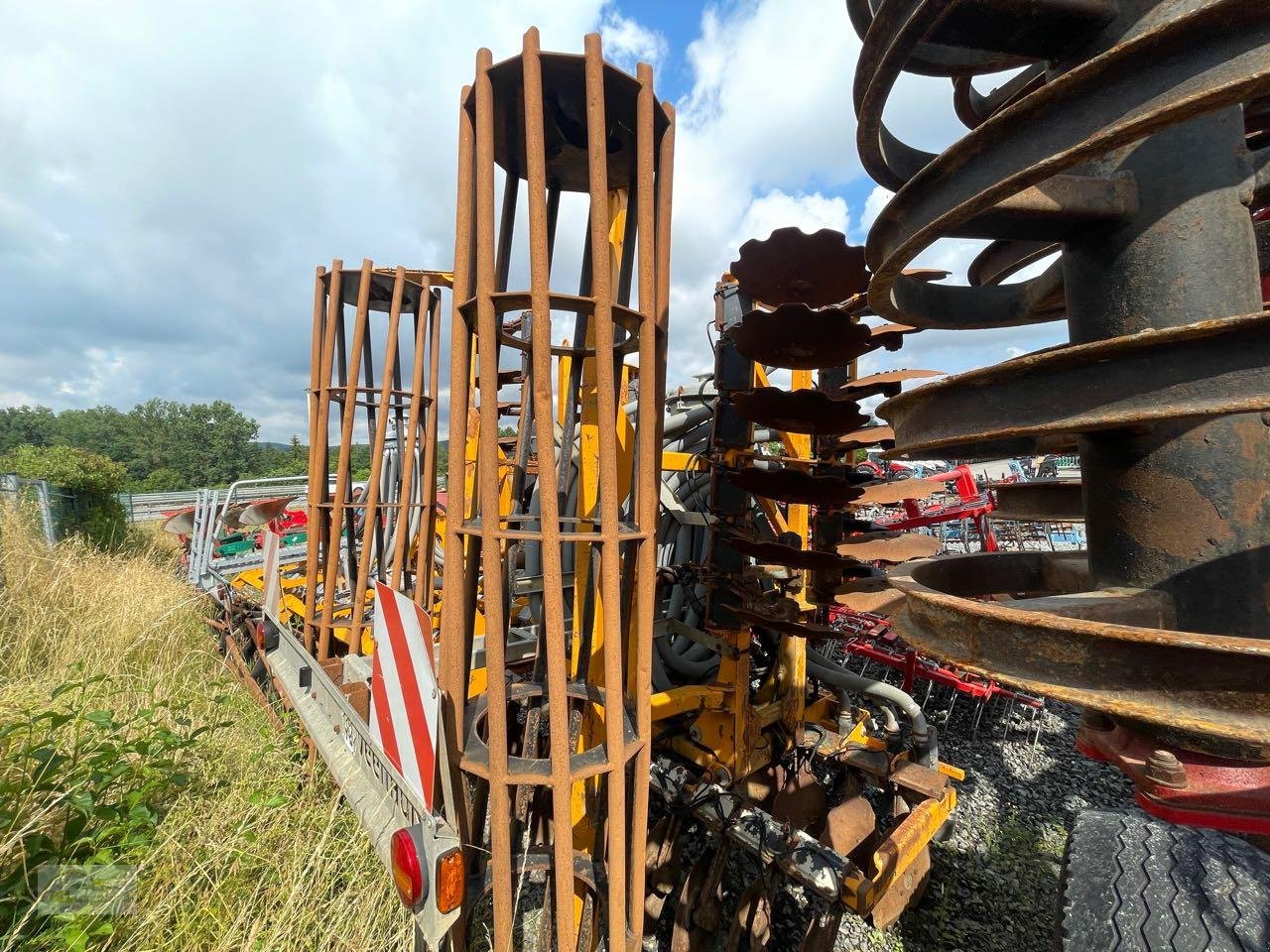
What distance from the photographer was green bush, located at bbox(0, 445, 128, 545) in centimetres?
1095

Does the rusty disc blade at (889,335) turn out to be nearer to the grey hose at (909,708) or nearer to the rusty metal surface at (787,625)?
the rusty metal surface at (787,625)

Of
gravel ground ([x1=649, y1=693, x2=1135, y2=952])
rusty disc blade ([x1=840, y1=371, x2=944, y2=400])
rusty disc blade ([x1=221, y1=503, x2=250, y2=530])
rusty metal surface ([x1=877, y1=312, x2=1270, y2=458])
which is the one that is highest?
rusty disc blade ([x1=840, y1=371, x2=944, y2=400])

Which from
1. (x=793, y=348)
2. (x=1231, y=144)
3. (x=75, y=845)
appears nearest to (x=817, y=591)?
(x=793, y=348)

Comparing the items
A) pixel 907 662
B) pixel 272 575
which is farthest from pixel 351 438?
pixel 907 662

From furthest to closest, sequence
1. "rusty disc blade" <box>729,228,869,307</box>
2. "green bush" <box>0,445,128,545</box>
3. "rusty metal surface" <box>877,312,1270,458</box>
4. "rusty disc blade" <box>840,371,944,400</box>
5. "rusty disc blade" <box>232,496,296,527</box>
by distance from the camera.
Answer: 1. "green bush" <box>0,445,128,545</box>
2. "rusty disc blade" <box>232,496,296,527</box>
3. "rusty disc blade" <box>840,371,944,400</box>
4. "rusty disc blade" <box>729,228,869,307</box>
5. "rusty metal surface" <box>877,312,1270,458</box>

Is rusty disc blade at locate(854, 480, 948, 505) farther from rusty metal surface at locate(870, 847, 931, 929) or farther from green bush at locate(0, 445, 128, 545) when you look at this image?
green bush at locate(0, 445, 128, 545)

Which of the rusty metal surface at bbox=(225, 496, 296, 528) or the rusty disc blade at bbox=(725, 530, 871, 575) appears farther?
the rusty metal surface at bbox=(225, 496, 296, 528)

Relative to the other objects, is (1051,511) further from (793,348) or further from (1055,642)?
(793,348)

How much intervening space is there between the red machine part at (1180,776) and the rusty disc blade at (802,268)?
197cm

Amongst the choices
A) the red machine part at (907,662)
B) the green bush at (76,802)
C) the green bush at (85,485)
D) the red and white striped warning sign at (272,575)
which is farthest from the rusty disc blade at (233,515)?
the red machine part at (907,662)

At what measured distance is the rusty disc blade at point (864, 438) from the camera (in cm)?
281

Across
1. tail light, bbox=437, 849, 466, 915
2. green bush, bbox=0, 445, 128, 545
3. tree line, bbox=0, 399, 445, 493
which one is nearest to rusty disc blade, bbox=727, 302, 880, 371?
tail light, bbox=437, 849, 466, 915

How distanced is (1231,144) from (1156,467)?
1.47ft

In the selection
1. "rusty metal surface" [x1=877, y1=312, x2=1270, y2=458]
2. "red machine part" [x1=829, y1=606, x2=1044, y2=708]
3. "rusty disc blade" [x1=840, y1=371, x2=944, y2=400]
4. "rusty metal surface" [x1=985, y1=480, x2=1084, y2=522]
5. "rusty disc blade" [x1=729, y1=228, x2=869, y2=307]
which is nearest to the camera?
"rusty metal surface" [x1=877, y1=312, x2=1270, y2=458]
